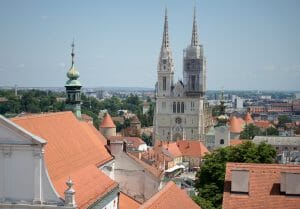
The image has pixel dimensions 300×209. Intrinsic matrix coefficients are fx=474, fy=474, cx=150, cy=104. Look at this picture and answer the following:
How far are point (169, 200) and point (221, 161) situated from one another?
16.9m

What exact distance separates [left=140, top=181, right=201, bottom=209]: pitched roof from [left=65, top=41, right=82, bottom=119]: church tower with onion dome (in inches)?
609

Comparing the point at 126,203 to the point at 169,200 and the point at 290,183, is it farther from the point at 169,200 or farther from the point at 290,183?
the point at 290,183

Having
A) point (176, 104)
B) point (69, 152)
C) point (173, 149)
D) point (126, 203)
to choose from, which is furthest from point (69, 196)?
point (176, 104)

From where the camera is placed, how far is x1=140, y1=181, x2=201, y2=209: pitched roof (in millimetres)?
20781

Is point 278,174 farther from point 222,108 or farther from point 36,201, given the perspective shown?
point 222,108

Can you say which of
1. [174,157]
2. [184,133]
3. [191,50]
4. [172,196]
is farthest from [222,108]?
[172,196]

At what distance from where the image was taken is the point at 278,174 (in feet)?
70.0

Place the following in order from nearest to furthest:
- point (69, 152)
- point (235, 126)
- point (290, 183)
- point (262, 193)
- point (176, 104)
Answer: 1. point (290, 183)
2. point (262, 193)
3. point (69, 152)
4. point (176, 104)
5. point (235, 126)

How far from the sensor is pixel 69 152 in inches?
1012

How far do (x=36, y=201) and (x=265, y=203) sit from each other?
10.0 metres

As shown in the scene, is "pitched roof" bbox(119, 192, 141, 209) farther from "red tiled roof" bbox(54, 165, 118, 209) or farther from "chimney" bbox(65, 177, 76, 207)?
"chimney" bbox(65, 177, 76, 207)

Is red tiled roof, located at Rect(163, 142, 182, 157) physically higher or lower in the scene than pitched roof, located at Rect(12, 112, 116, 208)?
lower

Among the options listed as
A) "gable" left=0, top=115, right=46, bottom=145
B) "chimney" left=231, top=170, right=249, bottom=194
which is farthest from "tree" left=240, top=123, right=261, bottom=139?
"gable" left=0, top=115, right=46, bottom=145

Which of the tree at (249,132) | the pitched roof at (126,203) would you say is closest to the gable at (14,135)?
the pitched roof at (126,203)
